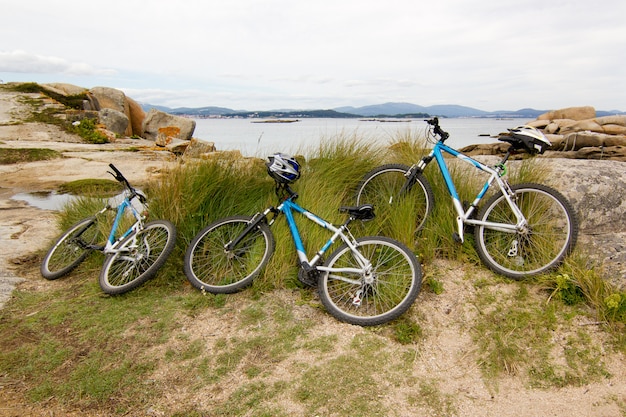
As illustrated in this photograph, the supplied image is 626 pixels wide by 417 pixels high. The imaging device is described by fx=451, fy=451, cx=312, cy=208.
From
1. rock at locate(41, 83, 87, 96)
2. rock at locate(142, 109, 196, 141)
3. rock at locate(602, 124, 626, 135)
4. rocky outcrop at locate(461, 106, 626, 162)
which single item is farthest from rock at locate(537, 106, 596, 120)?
rock at locate(41, 83, 87, 96)

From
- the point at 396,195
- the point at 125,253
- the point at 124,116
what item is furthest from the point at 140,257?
the point at 124,116

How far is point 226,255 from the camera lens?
495 centimetres

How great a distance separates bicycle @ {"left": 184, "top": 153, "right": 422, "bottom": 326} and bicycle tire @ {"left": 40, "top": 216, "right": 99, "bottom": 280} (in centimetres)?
161

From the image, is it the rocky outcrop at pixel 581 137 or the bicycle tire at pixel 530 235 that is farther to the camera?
the rocky outcrop at pixel 581 137

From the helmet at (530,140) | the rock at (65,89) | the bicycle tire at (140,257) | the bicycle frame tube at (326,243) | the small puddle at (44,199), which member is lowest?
the small puddle at (44,199)

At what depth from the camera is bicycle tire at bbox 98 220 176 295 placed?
4.80 meters

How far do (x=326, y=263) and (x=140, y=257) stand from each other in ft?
6.89

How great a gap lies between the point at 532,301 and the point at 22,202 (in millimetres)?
9245

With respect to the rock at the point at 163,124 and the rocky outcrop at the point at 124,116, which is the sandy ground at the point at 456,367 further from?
the rock at the point at 163,124

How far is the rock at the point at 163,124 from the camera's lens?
2262 cm

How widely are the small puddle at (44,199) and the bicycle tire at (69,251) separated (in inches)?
126

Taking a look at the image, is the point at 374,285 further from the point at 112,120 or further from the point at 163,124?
the point at 163,124

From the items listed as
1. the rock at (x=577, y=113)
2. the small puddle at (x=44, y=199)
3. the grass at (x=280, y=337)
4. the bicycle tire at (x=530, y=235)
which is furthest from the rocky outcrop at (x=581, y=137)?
the small puddle at (x=44, y=199)

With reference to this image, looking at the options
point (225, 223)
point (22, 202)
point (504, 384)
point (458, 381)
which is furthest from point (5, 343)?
point (22, 202)
